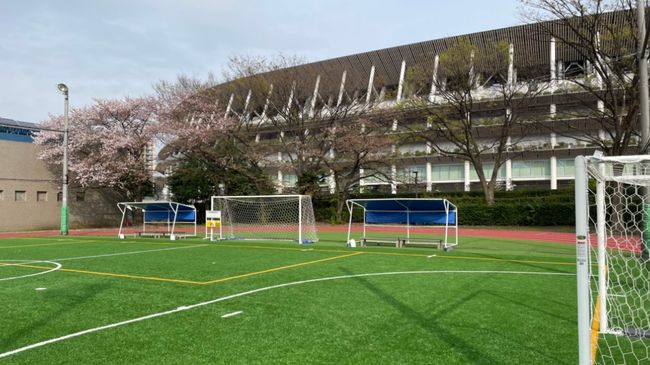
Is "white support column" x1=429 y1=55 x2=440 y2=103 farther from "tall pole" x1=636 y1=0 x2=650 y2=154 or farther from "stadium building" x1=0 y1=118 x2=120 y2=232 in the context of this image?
"stadium building" x1=0 y1=118 x2=120 y2=232

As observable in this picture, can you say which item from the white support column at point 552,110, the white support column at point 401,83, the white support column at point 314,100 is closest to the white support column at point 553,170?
the white support column at point 552,110

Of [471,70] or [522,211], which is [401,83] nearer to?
[471,70]

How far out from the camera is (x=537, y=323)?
619 cm

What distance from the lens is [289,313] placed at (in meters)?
6.74

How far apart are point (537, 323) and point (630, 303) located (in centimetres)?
221

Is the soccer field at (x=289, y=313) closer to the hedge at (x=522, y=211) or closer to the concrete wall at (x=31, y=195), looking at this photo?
the hedge at (x=522, y=211)

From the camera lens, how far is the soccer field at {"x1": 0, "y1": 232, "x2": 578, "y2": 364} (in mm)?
4961

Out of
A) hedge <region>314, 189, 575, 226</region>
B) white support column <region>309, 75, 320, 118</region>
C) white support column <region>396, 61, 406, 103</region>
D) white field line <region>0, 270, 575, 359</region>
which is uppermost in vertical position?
white support column <region>396, 61, 406, 103</region>

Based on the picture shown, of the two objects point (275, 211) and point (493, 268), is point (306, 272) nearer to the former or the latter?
point (493, 268)

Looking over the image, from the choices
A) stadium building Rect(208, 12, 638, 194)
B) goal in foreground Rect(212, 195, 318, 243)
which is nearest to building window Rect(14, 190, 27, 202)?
stadium building Rect(208, 12, 638, 194)

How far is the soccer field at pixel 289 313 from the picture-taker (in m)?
4.96

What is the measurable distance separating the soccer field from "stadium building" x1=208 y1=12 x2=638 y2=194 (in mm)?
26348

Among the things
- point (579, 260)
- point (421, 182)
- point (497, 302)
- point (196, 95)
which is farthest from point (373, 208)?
point (421, 182)

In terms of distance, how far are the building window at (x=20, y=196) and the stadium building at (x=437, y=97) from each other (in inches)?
628
